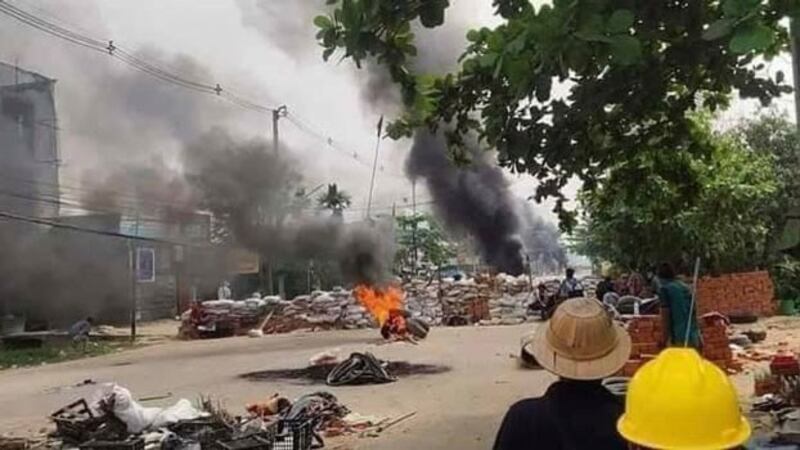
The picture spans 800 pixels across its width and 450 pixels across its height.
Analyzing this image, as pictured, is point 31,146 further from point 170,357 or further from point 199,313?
point 170,357

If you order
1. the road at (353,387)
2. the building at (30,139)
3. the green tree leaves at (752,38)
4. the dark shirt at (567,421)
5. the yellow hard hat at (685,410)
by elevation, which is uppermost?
the building at (30,139)

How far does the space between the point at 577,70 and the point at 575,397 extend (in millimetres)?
1439

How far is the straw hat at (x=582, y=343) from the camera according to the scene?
230 cm

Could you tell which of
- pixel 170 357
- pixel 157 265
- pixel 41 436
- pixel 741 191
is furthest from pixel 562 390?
pixel 157 265

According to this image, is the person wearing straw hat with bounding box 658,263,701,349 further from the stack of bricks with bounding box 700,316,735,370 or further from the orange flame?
the orange flame

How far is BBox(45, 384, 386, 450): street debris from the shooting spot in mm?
6895

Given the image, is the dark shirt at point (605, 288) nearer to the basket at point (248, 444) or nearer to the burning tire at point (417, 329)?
the burning tire at point (417, 329)

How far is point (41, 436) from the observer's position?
369 inches

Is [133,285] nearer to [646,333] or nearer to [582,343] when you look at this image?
[646,333]

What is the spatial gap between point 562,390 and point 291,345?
18860mm

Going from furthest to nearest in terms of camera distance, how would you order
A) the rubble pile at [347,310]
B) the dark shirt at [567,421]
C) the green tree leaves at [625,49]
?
the rubble pile at [347,310], the green tree leaves at [625,49], the dark shirt at [567,421]

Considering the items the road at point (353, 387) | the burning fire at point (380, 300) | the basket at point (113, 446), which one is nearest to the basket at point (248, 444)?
the basket at point (113, 446)

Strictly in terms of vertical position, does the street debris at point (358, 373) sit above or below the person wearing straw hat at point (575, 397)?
below

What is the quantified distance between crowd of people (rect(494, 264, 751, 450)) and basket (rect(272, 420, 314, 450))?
448 centimetres
